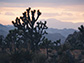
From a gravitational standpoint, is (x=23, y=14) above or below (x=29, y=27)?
above

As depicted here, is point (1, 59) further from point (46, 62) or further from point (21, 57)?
point (46, 62)

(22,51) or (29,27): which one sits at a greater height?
(29,27)

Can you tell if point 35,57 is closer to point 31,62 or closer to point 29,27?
point 31,62

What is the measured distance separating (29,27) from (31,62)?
7303 mm

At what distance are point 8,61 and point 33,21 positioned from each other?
6744 millimetres

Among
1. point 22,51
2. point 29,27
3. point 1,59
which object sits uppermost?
point 29,27

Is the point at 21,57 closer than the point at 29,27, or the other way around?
the point at 21,57

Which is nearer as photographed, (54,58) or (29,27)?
(54,58)

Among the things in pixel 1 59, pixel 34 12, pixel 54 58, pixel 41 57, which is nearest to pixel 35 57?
pixel 41 57

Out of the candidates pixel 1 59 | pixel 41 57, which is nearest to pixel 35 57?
pixel 41 57

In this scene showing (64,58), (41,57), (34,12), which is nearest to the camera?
(64,58)

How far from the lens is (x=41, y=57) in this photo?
23.6m

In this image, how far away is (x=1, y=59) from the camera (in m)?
25.0

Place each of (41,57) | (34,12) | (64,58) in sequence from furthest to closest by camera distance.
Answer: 1. (34,12)
2. (41,57)
3. (64,58)
